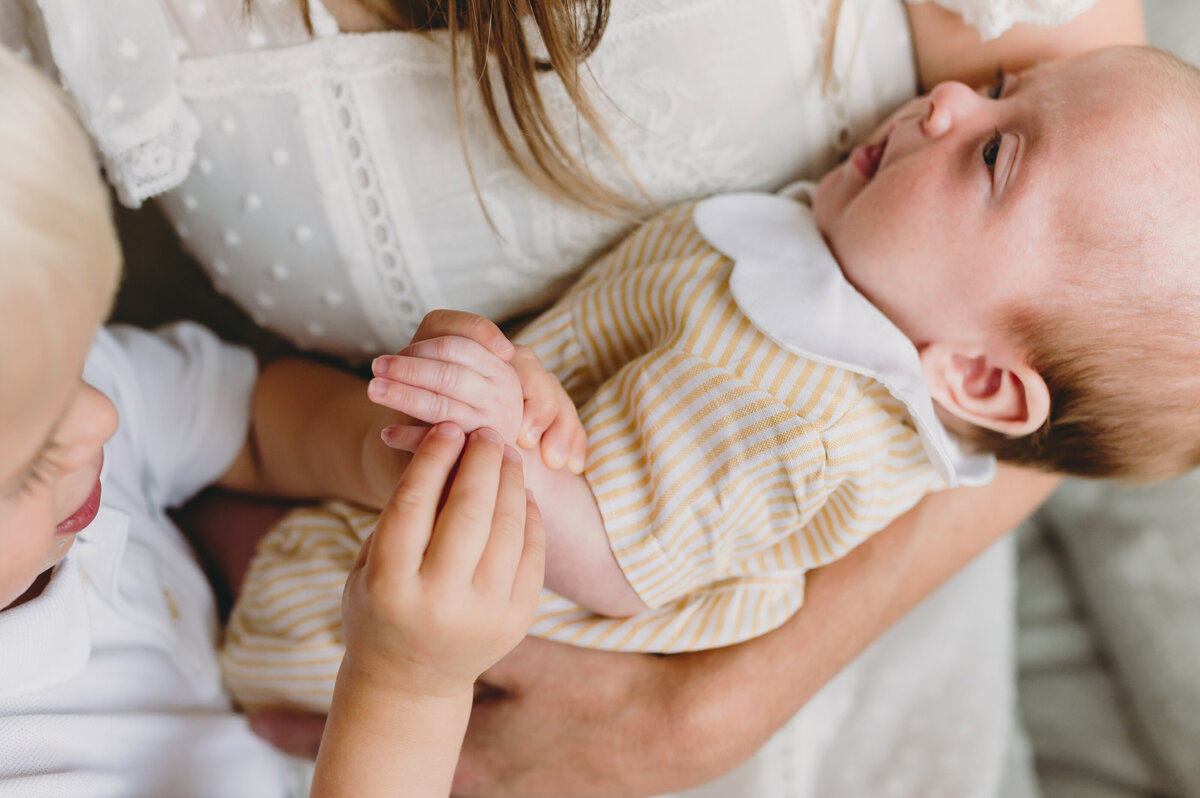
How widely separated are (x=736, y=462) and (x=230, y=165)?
0.49m

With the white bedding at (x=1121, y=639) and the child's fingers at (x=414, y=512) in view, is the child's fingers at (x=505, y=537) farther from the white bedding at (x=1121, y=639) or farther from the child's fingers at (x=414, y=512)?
the white bedding at (x=1121, y=639)

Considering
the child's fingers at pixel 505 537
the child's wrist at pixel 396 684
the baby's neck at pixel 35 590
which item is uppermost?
the child's fingers at pixel 505 537

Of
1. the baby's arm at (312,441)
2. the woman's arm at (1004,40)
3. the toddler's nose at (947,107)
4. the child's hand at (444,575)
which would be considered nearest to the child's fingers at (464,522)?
the child's hand at (444,575)

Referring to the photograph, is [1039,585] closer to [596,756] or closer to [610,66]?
[596,756]

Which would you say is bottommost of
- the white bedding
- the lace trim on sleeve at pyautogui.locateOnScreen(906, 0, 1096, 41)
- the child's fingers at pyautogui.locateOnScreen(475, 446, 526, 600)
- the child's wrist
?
the white bedding

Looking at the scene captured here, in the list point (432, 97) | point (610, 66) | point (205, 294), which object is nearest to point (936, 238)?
point (610, 66)

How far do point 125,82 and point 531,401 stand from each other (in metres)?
0.38

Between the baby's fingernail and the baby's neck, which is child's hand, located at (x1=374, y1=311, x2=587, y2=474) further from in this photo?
the baby's neck

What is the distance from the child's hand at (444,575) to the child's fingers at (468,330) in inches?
2.5

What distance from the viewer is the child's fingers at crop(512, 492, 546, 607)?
1.80 ft

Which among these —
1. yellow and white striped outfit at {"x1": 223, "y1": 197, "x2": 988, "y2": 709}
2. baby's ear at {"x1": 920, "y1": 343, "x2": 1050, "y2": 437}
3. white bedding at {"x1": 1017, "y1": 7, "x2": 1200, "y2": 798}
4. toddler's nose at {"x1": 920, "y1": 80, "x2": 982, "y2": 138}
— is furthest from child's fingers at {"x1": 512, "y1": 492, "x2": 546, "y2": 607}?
white bedding at {"x1": 1017, "y1": 7, "x2": 1200, "y2": 798}

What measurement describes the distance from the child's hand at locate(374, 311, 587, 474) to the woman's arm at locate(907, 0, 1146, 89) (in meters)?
0.49

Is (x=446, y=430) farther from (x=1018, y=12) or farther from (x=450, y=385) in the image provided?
(x=1018, y=12)

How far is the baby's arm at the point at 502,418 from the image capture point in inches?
21.5
